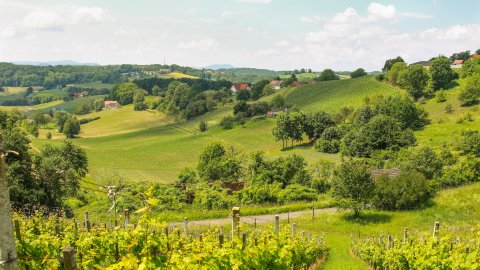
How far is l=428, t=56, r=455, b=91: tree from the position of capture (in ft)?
270

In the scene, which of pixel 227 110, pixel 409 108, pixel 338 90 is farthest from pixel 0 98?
pixel 409 108

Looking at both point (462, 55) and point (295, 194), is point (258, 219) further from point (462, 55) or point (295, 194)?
point (462, 55)

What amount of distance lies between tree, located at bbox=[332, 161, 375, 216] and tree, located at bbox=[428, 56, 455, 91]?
66.2m

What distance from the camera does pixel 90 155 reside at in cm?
7044

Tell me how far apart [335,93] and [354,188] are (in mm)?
74413

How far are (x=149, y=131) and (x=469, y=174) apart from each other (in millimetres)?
72368

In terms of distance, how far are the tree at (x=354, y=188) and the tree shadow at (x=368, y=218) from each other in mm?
370

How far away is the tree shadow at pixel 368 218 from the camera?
84.7ft

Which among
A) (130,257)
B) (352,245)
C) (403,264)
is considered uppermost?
(130,257)

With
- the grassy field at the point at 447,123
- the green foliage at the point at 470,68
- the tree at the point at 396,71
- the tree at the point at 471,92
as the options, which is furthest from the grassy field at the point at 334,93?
the tree at the point at 471,92

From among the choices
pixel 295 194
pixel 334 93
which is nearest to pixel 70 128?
pixel 334 93

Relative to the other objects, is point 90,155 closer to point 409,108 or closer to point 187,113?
point 187,113

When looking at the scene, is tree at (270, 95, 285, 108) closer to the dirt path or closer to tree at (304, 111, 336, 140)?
tree at (304, 111, 336, 140)

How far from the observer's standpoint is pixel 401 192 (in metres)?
28.0
